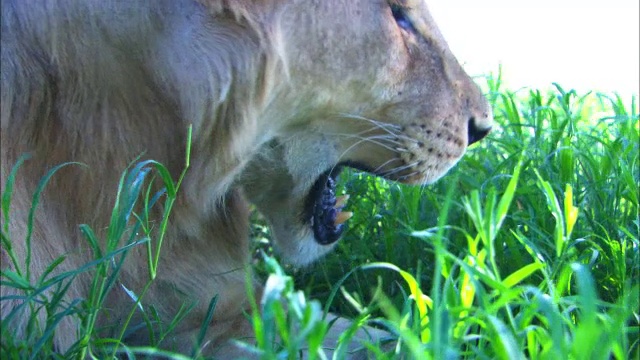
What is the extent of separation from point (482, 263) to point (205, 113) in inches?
24.7

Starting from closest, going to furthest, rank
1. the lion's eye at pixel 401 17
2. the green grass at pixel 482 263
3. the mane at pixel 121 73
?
the green grass at pixel 482 263 < the mane at pixel 121 73 < the lion's eye at pixel 401 17

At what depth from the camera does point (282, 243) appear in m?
2.14

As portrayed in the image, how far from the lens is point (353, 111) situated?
1.88 m

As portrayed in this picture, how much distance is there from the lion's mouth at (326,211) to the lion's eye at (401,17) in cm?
33

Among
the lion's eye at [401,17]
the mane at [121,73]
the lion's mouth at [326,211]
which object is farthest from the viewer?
the lion's mouth at [326,211]

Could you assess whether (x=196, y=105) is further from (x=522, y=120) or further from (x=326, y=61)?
(x=522, y=120)

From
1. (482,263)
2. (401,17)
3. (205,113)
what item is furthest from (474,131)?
(482,263)

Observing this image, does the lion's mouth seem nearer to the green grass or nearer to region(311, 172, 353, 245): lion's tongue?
region(311, 172, 353, 245): lion's tongue

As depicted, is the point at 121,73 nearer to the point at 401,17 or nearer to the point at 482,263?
the point at 401,17

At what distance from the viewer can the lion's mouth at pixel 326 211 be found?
2090 mm

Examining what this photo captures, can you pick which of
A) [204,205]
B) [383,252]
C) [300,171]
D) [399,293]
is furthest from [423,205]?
[204,205]

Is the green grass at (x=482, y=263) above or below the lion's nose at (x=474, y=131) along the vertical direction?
below

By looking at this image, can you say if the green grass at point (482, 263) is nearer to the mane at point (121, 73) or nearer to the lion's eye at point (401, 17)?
the mane at point (121, 73)

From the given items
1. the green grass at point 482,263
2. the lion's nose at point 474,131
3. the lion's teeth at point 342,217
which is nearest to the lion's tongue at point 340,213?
the lion's teeth at point 342,217
